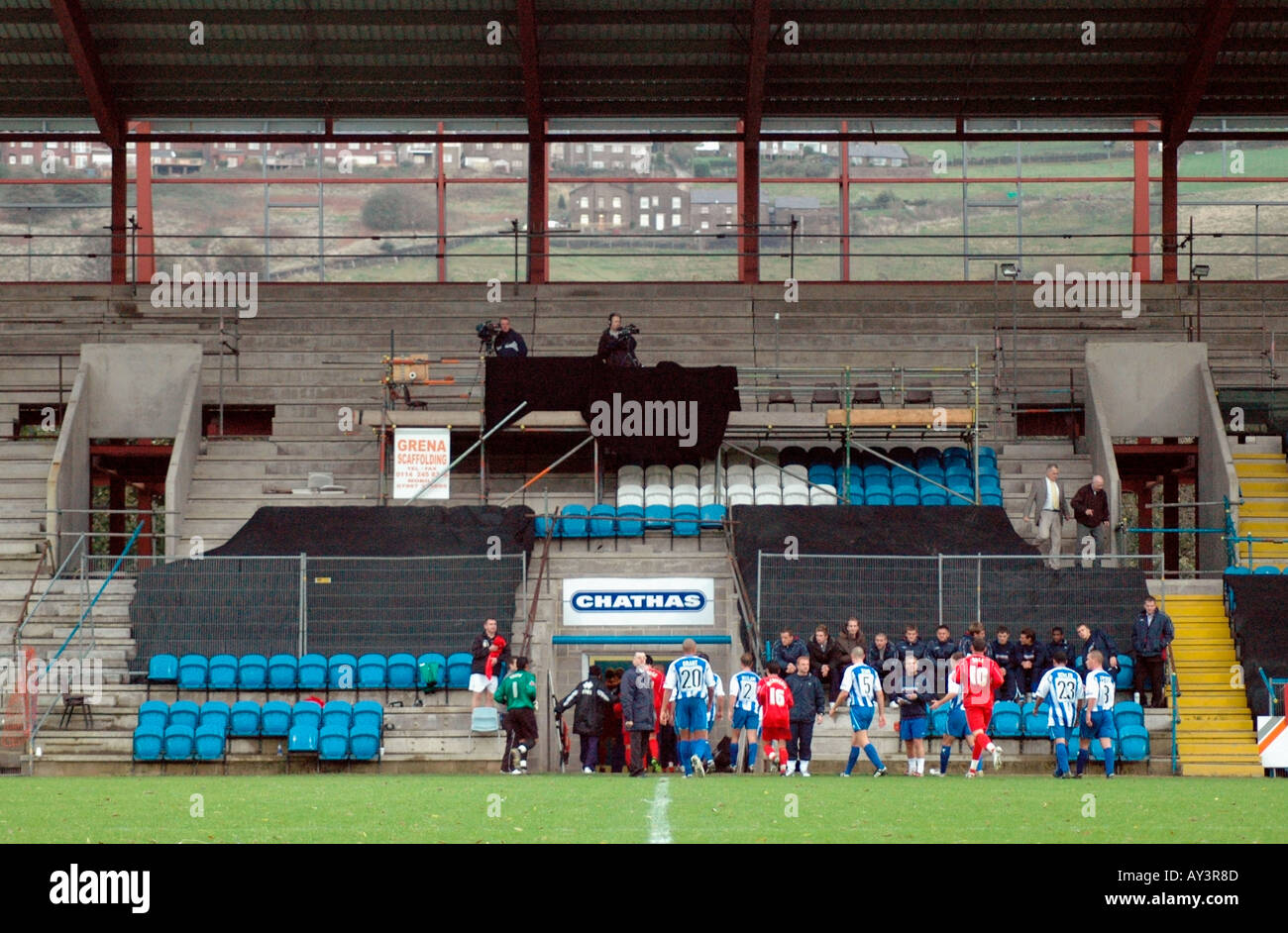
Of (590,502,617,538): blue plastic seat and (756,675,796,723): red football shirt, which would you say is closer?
(756,675,796,723): red football shirt

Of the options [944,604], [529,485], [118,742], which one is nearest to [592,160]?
[529,485]

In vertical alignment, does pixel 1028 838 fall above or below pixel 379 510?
below

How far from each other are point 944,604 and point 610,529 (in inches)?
218

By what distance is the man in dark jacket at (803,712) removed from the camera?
1933 centimetres

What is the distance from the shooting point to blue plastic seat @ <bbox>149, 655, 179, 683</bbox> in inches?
900

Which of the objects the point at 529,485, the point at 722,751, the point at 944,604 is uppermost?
the point at 529,485

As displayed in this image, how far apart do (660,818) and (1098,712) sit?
27.7ft

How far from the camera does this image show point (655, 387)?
27922 millimetres

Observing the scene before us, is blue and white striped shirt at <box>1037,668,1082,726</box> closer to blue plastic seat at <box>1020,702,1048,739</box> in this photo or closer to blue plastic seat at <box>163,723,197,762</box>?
blue plastic seat at <box>1020,702,1048,739</box>

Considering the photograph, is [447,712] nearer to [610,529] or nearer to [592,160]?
[610,529]

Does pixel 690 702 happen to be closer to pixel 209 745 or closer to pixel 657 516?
pixel 209 745

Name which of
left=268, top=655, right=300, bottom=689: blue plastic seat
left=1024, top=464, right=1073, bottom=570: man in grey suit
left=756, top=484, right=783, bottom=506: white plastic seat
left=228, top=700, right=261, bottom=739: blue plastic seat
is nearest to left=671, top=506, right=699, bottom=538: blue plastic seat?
left=756, top=484, right=783, bottom=506: white plastic seat

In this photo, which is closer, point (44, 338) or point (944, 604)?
point (944, 604)

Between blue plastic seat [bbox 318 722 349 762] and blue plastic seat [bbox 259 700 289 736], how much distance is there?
528 millimetres
